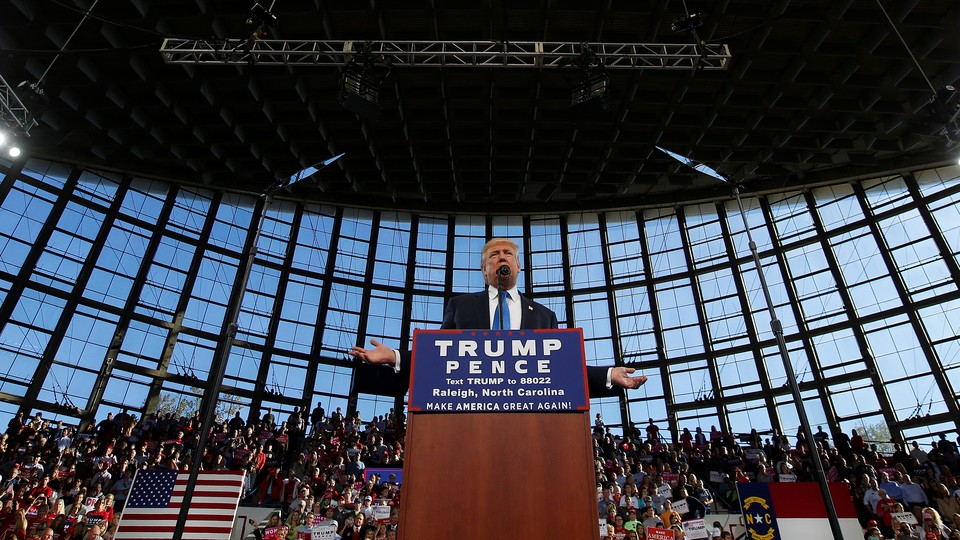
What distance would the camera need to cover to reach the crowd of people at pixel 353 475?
31.5 feet

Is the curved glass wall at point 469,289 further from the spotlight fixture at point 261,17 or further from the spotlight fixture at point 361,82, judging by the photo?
the spotlight fixture at point 261,17

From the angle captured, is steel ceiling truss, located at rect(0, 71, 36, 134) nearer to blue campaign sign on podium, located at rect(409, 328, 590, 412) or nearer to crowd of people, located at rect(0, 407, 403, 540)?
crowd of people, located at rect(0, 407, 403, 540)

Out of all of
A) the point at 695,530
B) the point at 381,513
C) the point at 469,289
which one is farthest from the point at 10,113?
the point at 469,289

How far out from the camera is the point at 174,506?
9.37 metres

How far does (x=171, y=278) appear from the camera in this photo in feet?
70.0

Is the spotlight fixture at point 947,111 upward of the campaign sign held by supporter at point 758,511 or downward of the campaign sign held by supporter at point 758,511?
upward

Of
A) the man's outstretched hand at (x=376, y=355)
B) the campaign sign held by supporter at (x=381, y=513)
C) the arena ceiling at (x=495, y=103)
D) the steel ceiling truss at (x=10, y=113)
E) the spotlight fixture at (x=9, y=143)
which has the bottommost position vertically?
the campaign sign held by supporter at (x=381, y=513)

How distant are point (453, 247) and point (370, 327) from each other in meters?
4.76

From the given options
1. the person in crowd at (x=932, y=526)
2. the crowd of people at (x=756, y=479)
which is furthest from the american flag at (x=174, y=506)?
the person in crowd at (x=932, y=526)

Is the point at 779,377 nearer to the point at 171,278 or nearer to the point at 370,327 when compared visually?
the point at 370,327

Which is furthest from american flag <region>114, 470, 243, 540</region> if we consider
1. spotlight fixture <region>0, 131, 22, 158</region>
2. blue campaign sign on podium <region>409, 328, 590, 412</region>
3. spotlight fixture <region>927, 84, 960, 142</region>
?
spotlight fixture <region>927, 84, 960, 142</region>

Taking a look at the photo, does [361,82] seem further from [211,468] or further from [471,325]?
[471,325]

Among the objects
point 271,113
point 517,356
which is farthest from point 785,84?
point 517,356

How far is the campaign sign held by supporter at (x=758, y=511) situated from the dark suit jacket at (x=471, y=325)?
794cm
